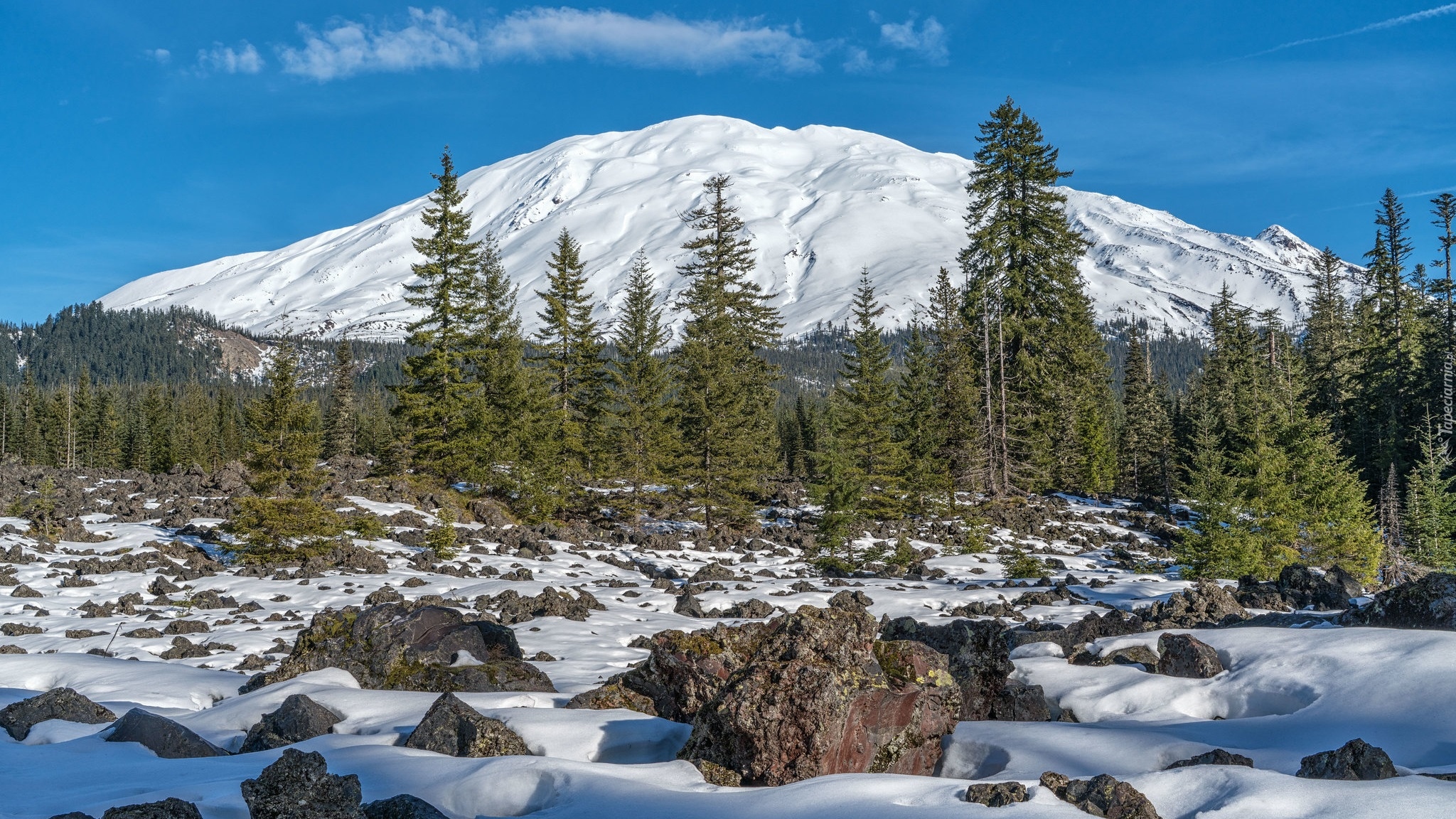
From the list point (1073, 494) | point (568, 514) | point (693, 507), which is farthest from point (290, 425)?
point (1073, 494)

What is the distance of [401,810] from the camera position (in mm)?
3961

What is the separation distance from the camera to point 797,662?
5211 mm

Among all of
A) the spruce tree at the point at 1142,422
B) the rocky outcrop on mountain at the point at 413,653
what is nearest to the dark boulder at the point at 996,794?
the rocky outcrop on mountain at the point at 413,653

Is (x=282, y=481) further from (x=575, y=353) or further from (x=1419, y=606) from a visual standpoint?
(x=1419, y=606)

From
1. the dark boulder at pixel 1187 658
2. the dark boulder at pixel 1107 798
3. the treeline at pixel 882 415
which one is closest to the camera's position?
the dark boulder at pixel 1107 798

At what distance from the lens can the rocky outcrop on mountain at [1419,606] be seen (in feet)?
26.1

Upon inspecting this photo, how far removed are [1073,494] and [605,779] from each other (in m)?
39.2

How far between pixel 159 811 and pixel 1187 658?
7.67 metres

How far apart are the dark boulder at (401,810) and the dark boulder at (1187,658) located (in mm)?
6442

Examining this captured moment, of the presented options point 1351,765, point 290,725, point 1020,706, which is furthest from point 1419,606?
point 290,725

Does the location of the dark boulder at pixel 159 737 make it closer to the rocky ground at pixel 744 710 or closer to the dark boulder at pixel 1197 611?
the rocky ground at pixel 744 710

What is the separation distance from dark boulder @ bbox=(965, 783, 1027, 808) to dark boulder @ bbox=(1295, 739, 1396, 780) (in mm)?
1493

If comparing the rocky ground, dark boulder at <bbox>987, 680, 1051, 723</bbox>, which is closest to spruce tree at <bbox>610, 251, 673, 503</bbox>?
the rocky ground

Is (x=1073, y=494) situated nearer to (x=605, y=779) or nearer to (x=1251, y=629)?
(x=1251, y=629)
